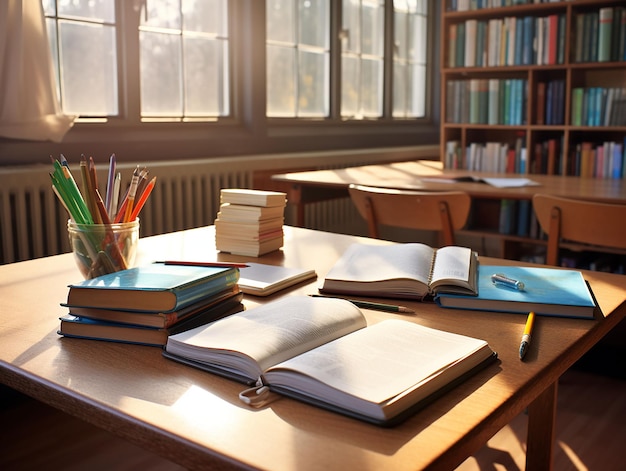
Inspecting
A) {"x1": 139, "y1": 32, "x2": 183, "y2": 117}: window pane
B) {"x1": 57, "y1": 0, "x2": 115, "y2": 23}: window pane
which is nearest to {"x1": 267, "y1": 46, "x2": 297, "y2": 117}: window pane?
{"x1": 139, "y1": 32, "x2": 183, "y2": 117}: window pane

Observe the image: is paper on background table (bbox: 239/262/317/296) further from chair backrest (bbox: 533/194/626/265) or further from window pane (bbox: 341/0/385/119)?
window pane (bbox: 341/0/385/119)

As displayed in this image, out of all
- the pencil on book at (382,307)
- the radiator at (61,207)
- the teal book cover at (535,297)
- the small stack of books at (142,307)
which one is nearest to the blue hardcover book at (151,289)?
the small stack of books at (142,307)

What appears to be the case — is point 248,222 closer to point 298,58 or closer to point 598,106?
point 598,106

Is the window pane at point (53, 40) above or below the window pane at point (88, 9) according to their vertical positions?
below

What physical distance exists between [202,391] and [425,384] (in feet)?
0.84

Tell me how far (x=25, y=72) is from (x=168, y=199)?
33.3 inches

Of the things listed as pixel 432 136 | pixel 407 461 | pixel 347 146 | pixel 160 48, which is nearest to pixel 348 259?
pixel 407 461

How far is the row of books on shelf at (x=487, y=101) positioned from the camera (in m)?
3.87

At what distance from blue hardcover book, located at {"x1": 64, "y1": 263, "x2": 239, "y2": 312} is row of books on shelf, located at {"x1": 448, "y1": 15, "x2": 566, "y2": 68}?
313cm

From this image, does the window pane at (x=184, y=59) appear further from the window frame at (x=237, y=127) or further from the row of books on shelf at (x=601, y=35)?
the row of books on shelf at (x=601, y=35)

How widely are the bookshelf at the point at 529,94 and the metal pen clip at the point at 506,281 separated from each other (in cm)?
201

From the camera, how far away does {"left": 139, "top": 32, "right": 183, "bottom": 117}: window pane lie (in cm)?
352

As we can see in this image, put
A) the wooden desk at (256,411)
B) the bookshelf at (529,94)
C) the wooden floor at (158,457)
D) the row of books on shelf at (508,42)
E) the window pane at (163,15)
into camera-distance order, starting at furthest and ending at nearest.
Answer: the row of books on shelf at (508,42) → the bookshelf at (529,94) → the window pane at (163,15) → the wooden floor at (158,457) → the wooden desk at (256,411)

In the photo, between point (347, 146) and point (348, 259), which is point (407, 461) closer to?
point (348, 259)
